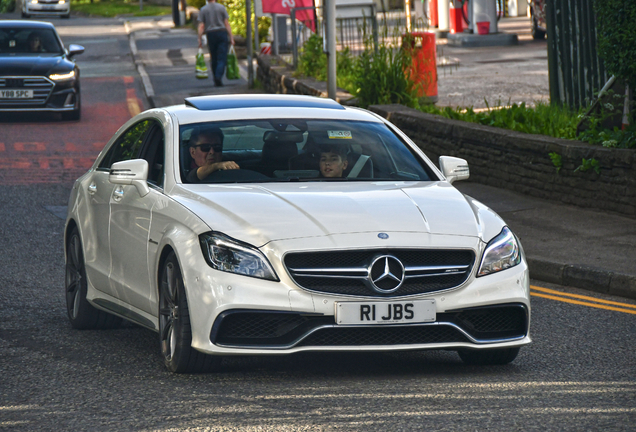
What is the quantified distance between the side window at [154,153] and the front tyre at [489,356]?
2.05 meters

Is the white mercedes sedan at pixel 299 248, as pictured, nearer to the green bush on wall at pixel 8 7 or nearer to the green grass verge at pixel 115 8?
the green grass verge at pixel 115 8

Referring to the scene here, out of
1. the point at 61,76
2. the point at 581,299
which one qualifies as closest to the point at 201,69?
the point at 61,76

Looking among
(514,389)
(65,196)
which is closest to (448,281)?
(514,389)

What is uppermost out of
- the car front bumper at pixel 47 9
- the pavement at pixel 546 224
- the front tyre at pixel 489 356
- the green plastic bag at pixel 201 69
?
the car front bumper at pixel 47 9

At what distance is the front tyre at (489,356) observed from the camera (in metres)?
6.38

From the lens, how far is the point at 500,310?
6121 mm

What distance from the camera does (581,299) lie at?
8797 millimetres

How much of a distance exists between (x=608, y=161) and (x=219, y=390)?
6.95m

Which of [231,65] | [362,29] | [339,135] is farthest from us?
[231,65]

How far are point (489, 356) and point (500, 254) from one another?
638 millimetres

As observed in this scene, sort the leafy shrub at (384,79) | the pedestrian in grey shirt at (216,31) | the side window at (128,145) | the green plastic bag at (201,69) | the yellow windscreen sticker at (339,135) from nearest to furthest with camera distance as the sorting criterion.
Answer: the yellow windscreen sticker at (339,135), the side window at (128,145), the leafy shrub at (384,79), the pedestrian in grey shirt at (216,31), the green plastic bag at (201,69)

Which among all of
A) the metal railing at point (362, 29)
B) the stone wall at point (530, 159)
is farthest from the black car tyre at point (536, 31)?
the stone wall at point (530, 159)

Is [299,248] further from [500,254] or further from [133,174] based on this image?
[133,174]

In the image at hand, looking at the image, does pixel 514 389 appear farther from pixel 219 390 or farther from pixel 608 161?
pixel 608 161
